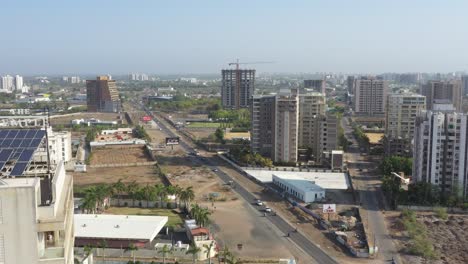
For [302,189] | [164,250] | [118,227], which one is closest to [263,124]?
[302,189]

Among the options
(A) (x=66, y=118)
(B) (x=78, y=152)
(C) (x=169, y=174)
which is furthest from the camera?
(A) (x=66, y=118)

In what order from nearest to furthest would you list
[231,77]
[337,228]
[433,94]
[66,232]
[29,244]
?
[29,244] < [66,232] < [337,228] < [433,94] < [231,77]

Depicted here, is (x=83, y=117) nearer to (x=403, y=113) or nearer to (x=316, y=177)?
(x=403, y=113)

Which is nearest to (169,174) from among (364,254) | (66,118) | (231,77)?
(364,254)

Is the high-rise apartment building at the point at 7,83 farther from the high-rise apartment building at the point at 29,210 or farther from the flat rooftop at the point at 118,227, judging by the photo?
the high-rise apartment building at the point at 29,210

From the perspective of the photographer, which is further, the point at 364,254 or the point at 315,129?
the point at 315,129

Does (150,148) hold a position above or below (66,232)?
below

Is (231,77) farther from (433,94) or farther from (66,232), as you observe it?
(66,232)
